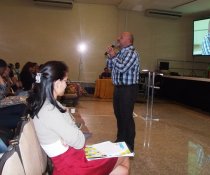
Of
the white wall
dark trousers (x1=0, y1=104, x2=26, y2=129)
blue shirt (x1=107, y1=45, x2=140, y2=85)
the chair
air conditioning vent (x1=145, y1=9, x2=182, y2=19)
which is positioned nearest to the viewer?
the chair

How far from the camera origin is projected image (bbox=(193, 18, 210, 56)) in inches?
349

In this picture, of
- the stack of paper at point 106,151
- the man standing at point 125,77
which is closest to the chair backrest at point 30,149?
the stack of paper at point 106,151

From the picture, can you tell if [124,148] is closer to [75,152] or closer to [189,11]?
[75,152]

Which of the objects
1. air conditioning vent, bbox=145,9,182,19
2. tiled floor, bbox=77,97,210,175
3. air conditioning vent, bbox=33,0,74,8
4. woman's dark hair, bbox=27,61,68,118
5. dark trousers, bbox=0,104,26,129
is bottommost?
tiled floor, bbox=77,97,210,175

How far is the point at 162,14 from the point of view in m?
10.0

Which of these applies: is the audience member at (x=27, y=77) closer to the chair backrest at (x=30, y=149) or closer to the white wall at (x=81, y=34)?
the white wall at (x=81, y=34)

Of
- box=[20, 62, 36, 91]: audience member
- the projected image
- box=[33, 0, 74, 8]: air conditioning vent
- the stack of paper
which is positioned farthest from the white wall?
the stack of paper

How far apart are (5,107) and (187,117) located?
166 inches

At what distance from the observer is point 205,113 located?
265 inches

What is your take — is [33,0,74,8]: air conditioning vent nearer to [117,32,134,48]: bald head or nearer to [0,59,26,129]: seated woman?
[117,32,134,48]: bald head

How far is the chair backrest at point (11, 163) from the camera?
112 cm

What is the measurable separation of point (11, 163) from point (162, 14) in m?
9.69

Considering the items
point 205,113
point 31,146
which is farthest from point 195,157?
point 205,113

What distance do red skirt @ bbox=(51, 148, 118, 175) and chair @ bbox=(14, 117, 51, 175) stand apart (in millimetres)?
106
